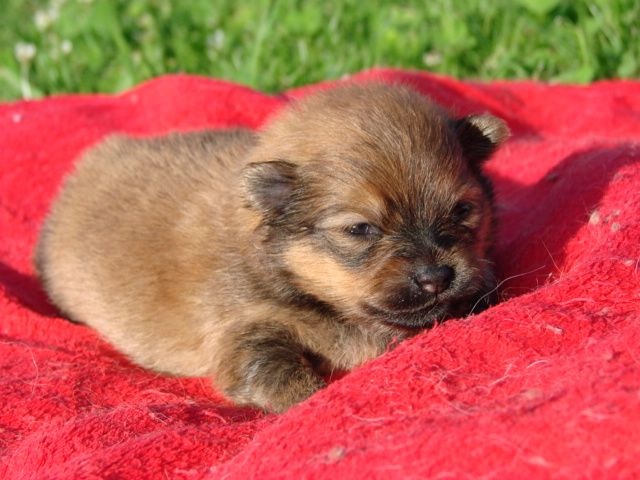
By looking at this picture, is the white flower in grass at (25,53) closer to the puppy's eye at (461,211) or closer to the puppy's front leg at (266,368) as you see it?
the puppy's front leg at (266,368)

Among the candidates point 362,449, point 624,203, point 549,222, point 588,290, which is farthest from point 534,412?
point 549,222

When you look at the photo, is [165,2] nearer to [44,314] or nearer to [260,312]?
[44,314]

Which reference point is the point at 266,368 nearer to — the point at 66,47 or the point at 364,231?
the point at 364,231

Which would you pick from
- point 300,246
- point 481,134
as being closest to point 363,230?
point 300,246

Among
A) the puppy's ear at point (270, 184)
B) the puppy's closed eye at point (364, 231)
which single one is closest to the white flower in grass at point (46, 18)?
the puppy's ear at point (270, 184)

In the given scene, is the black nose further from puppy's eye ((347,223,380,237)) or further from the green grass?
the green grass
